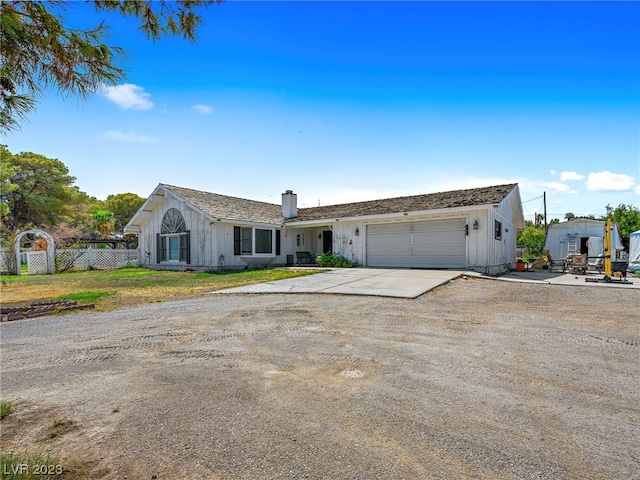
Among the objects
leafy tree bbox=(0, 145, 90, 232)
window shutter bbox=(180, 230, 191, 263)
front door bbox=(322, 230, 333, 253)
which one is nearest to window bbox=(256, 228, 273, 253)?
window shutter bbox=(180, 230, 191, 263)

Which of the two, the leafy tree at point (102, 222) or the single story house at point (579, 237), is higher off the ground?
the leafy tree at point (102, 222)

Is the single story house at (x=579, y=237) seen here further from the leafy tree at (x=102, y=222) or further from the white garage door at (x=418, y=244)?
the leafy tree at (x=102, y=222)

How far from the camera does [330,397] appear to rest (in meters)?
3.13

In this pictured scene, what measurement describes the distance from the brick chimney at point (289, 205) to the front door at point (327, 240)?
225 centimetres

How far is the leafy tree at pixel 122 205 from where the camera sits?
41.0 metres

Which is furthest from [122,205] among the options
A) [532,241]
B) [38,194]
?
[532,241]

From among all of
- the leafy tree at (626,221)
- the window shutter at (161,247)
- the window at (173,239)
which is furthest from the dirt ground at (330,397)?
the leafy tree at (626,221)

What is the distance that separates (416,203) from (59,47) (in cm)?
1630

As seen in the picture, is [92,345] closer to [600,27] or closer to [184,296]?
[184,296]

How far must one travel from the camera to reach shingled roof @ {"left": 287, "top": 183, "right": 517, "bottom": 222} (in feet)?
49.9

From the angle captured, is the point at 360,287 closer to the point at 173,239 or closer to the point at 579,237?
the point at 173,239

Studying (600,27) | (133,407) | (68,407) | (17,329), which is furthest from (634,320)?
(17,329)

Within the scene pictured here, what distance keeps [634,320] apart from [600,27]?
747 centimetres

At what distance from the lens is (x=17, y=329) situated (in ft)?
19.5
